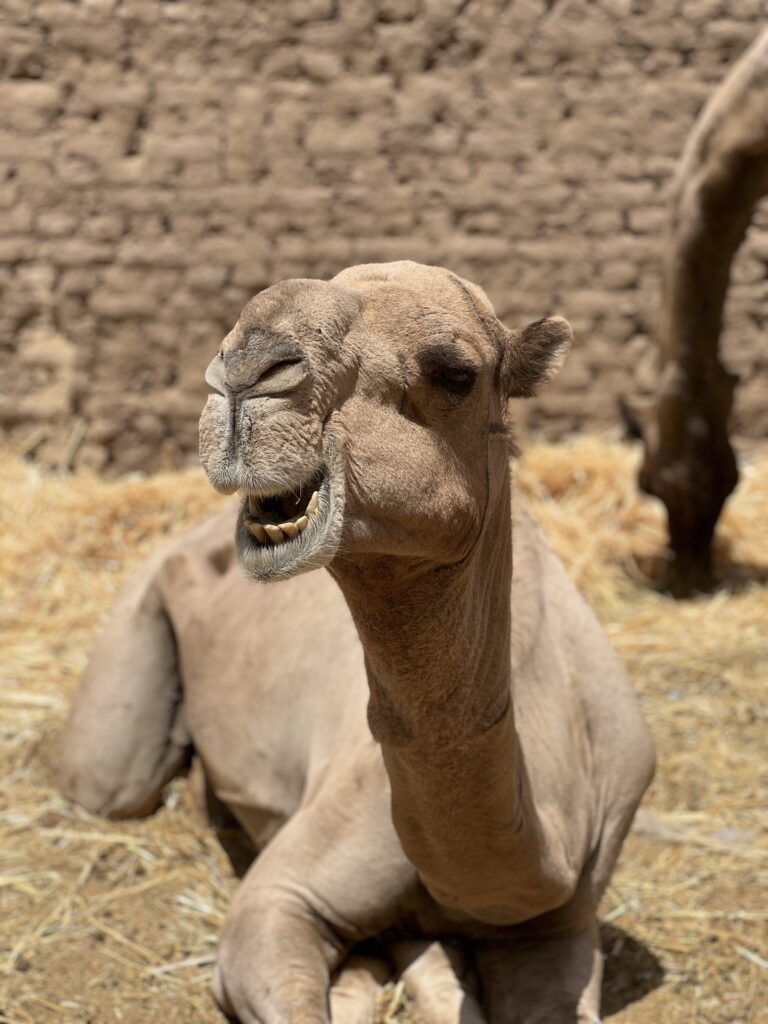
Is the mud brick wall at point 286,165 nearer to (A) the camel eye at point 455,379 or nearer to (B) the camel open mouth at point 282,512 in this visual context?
(A) the camel eye at point 455,379

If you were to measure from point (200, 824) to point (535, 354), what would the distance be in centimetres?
245

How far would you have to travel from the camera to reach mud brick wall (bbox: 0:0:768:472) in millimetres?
7535

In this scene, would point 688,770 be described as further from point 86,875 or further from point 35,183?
point 35,183

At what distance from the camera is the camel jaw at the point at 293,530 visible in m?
1.90

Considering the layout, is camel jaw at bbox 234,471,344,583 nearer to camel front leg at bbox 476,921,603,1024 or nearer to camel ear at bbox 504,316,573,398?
camel ear at bbox 504,316,573,398

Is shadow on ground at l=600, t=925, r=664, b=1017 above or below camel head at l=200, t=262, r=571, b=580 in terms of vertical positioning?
below

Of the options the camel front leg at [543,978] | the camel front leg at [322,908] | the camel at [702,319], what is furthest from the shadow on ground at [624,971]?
the camel at [702,319]

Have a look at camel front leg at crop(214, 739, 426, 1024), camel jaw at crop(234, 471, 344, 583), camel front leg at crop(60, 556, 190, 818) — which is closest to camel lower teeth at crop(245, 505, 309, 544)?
camel jaw at crop(234, 471, 344, 583)

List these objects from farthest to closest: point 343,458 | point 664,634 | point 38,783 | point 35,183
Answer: point 35,183 → point 664,634 → point 38,783 → point 343,458

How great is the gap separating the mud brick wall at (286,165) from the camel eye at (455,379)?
18.9ft

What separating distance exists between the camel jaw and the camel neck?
233 mm

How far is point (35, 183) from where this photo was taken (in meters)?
7.62

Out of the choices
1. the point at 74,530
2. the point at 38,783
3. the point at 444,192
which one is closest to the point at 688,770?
the point at 38,783

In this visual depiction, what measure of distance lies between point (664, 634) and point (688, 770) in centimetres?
136
